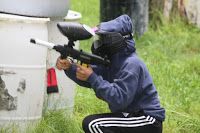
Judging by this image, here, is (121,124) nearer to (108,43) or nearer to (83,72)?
(83,72)

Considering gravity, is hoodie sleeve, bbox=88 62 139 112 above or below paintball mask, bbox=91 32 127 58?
below

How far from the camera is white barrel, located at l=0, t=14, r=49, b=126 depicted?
484cm

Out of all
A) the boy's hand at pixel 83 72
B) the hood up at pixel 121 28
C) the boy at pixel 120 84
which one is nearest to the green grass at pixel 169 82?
the boy at pixel 120 84

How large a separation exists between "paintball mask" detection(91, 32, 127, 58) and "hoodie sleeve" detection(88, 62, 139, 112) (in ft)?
0.59

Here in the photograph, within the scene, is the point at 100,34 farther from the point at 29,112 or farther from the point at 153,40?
the point at 153,40

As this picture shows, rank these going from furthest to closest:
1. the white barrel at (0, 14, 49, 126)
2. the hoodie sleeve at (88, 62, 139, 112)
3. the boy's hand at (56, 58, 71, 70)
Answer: the white barrel at (0, 14, 49, 126) < the boy's hand at (56, 58, 71, 70) < the hoodie sleeve at (88, 62, 139, 112)

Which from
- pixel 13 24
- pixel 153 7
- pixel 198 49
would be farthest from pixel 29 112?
pixel 153 7

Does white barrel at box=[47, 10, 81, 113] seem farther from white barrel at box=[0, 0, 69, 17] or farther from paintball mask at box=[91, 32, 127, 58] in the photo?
paintball mask at box=[91, 32, 127, 58]

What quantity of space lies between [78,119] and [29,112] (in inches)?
31.0

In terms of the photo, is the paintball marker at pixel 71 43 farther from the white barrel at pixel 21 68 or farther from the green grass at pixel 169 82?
the green grass at pixel 169 82

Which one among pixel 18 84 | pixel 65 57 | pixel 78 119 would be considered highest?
pixel 65 57

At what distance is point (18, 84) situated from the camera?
491 centimetres

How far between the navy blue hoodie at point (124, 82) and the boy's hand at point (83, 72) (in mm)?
25

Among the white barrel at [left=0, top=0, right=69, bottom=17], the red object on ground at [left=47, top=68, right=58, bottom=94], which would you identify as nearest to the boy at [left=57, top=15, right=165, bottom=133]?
the red object on ground at [left=47, top=68, right=58, bottom=94]
